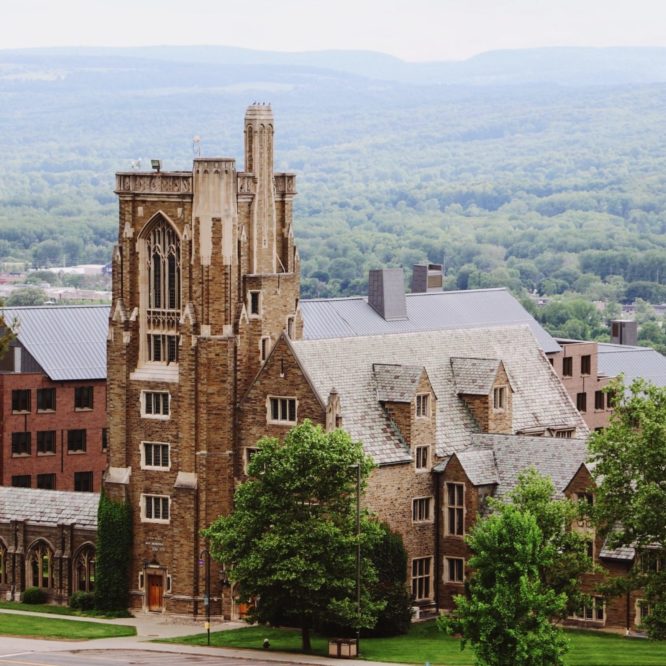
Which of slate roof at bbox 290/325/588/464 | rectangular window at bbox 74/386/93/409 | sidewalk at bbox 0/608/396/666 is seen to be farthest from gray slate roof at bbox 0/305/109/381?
slate roof at bbox 290/325/588/464

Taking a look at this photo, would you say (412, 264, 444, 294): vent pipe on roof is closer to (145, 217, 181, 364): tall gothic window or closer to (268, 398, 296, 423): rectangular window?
(145, 217, 181, 364): tall gothic window

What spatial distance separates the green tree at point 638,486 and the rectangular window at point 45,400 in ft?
182

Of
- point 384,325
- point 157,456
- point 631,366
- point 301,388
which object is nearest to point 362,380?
point 301,388

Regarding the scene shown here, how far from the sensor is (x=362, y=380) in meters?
98.2

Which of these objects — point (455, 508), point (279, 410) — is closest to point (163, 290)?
point (279, 410)

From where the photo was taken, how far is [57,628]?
95000 millimetres

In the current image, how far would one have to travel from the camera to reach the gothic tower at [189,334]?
3856 inches

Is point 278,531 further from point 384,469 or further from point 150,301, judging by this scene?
point 150,301

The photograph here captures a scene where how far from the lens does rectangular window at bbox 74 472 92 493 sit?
132 m

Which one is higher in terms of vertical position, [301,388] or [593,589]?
[301,388]

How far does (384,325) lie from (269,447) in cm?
6099

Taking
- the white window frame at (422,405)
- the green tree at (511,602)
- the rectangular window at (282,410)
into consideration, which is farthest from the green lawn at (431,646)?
the white window frame at (422,405)

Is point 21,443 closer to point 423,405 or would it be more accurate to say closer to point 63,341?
point 63,341

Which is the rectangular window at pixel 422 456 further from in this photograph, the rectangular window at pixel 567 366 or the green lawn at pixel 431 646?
the rectangular window at pixel 567 366
